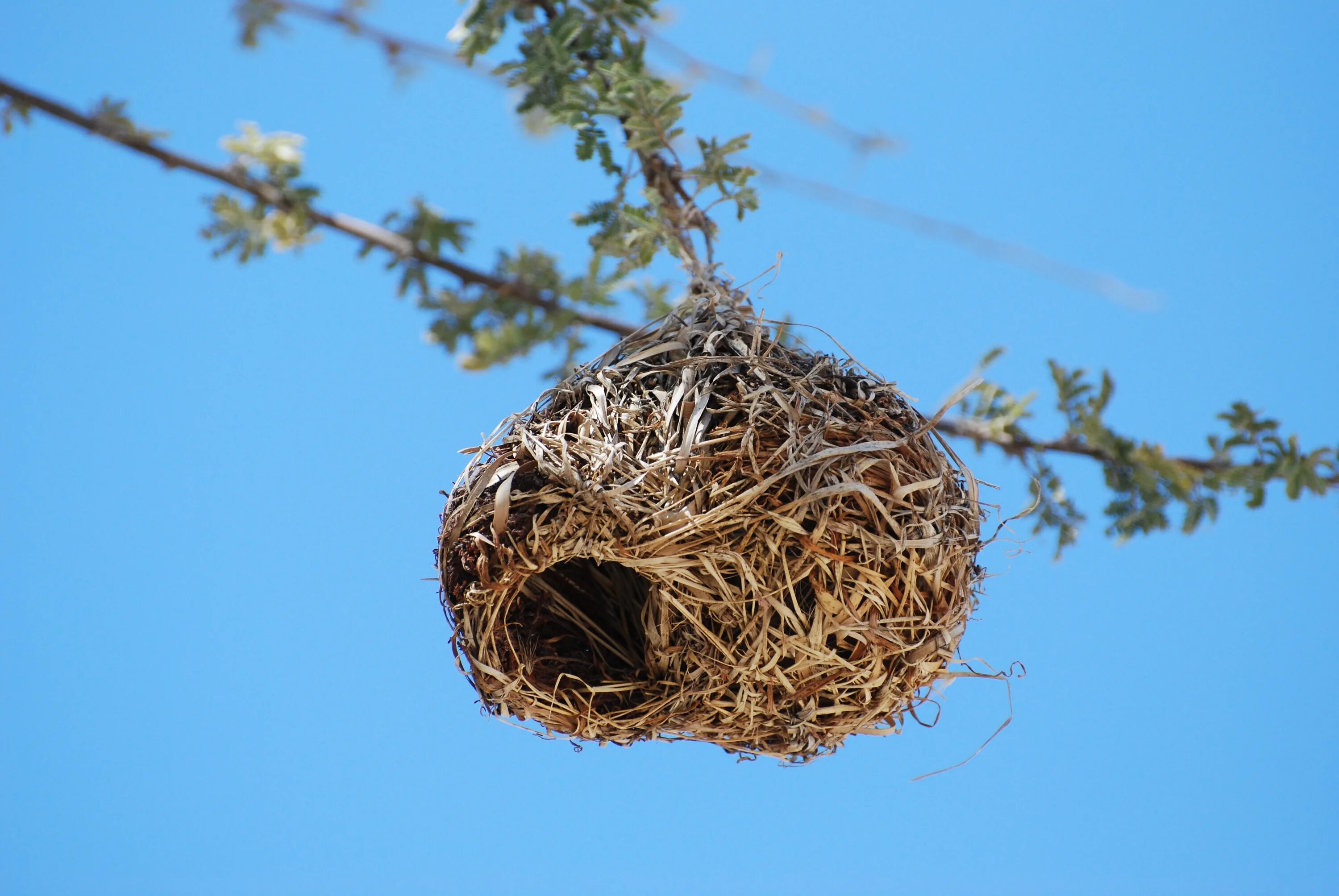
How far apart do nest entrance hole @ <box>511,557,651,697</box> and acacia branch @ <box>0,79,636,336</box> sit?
33 cm

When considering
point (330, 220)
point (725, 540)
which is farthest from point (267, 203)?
point (725, 540)

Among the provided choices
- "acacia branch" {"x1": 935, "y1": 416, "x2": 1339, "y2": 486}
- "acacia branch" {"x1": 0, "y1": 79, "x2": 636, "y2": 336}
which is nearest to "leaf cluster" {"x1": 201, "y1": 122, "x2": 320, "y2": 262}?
"acacia branch" {"x1": 0, "y1": 79, "x2": 636, "y2": 336}

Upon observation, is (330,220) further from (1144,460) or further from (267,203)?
(1144,460)

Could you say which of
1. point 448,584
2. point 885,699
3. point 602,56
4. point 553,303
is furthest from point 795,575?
point 602,56

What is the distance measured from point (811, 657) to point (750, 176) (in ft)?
2.28

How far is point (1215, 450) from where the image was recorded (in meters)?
2.03

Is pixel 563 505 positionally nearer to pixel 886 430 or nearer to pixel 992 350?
pixel 886 430

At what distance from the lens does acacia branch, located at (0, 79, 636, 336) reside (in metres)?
1.69

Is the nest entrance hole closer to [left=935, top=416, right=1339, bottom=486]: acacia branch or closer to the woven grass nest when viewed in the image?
the woven grass nest

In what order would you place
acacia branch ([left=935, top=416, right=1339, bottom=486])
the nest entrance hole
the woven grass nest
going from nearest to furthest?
the woven grass nest < the nest entrance hole < acacia branch ([left=935, top=416, right=1339, bottom=486])

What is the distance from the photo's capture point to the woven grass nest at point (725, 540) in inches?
51.0

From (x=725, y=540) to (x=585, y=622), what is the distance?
0.31 metres

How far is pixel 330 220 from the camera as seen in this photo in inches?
69.1

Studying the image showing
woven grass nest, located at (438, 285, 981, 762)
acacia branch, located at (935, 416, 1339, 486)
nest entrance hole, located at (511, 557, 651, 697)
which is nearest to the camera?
woven grass nest, located at (438, 285, 981, 762)
